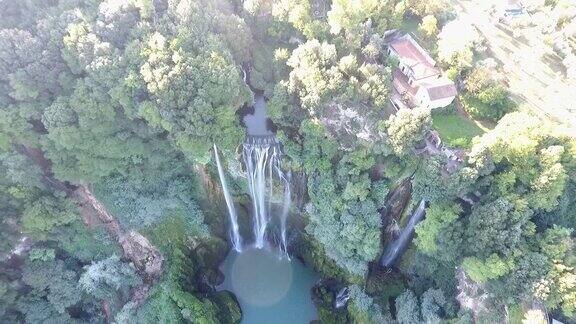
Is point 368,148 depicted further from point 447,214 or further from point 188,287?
point 188,287

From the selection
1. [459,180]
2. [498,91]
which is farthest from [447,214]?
[498,91]

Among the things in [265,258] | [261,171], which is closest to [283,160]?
[261,171]

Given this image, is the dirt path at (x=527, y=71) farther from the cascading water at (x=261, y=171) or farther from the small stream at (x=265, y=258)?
the small stream at (x=265, y=258)

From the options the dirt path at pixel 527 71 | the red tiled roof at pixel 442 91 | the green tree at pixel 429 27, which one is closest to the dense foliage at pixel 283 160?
the green tree at pixel 429 27

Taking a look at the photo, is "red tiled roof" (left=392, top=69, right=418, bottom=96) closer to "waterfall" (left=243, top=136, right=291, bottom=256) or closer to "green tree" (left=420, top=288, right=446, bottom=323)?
"waterfall" (left=243, top=136, right=291, bottom=256)

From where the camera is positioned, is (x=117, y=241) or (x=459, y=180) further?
(x=117, y=241)

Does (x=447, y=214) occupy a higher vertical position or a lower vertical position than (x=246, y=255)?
higher

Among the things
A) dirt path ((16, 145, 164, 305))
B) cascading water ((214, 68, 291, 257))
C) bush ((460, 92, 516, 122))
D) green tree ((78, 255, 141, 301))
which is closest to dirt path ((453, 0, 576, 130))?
bush ((460, 92, 516, 122))
